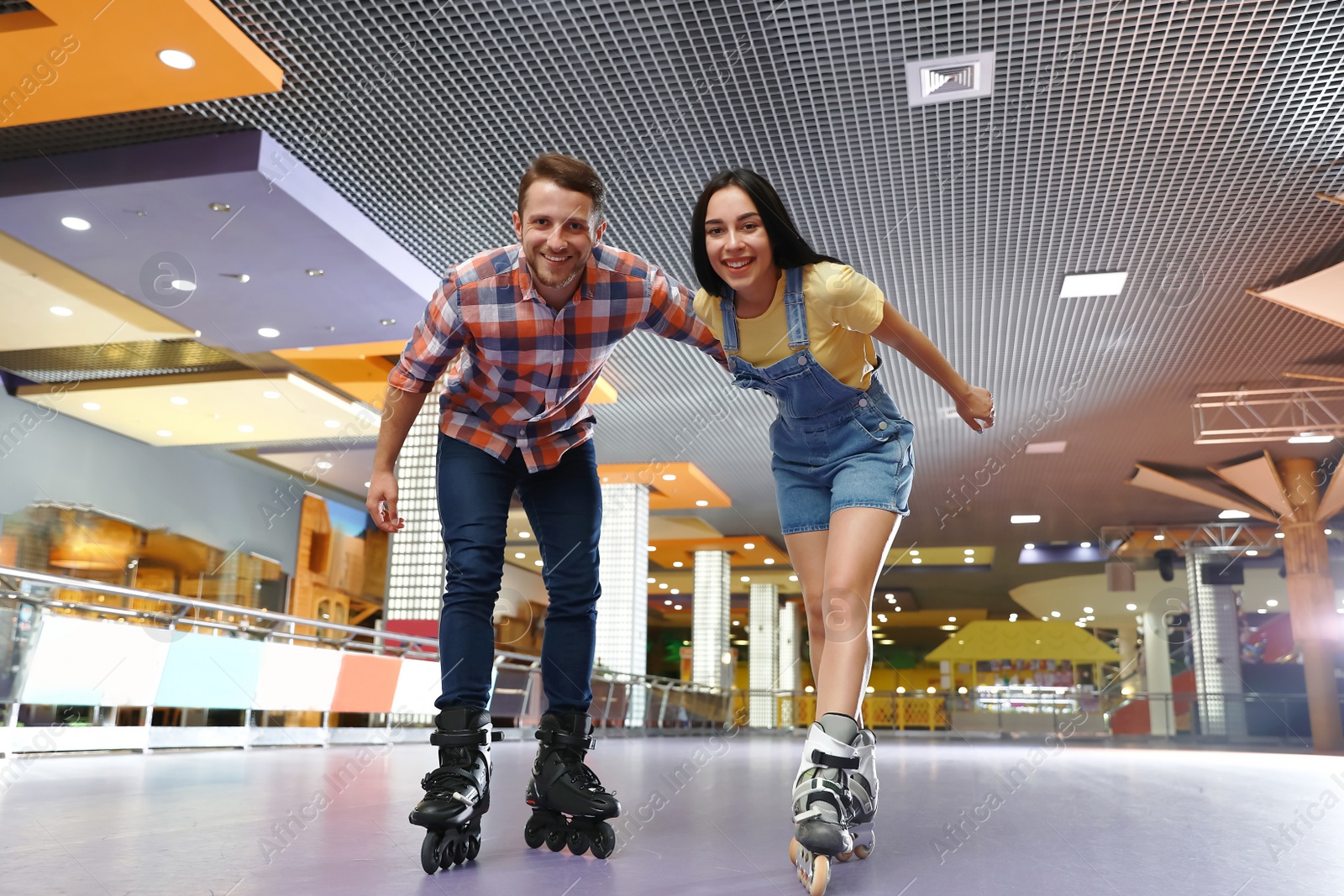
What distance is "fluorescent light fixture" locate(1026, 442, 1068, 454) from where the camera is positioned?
10977mm

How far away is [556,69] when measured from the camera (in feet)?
15.5

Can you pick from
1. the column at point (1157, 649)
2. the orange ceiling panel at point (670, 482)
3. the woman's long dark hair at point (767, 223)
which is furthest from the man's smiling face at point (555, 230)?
the column at point (1157, 649)

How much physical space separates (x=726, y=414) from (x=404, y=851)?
28.9 feet

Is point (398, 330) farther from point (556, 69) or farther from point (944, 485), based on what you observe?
point (944, 485)

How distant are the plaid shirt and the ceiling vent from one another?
332 cm

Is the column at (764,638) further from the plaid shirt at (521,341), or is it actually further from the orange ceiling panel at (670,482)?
the plaid shirt at (521,341)

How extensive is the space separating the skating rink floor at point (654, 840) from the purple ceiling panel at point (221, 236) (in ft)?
10.7

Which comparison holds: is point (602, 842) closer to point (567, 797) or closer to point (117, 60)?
point (567, 797)

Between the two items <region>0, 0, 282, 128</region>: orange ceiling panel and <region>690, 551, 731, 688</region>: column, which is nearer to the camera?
<region>0, 0, 282, 128</region>: orange ceiling panel

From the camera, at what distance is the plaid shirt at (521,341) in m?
1.79

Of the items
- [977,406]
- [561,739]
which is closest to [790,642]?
[977,406]

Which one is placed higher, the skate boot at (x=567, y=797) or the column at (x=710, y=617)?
the column at (x=710, y=617)

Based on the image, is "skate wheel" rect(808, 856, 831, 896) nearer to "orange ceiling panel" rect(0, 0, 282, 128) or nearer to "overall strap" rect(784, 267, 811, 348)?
"overall strap" rect(784, 267, 811, 348)

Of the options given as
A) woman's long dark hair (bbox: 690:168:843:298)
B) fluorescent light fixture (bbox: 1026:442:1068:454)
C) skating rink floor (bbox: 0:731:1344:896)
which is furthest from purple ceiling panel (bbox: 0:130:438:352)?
fluorescent light fixture (bbox: 1026:442:1068:454)
